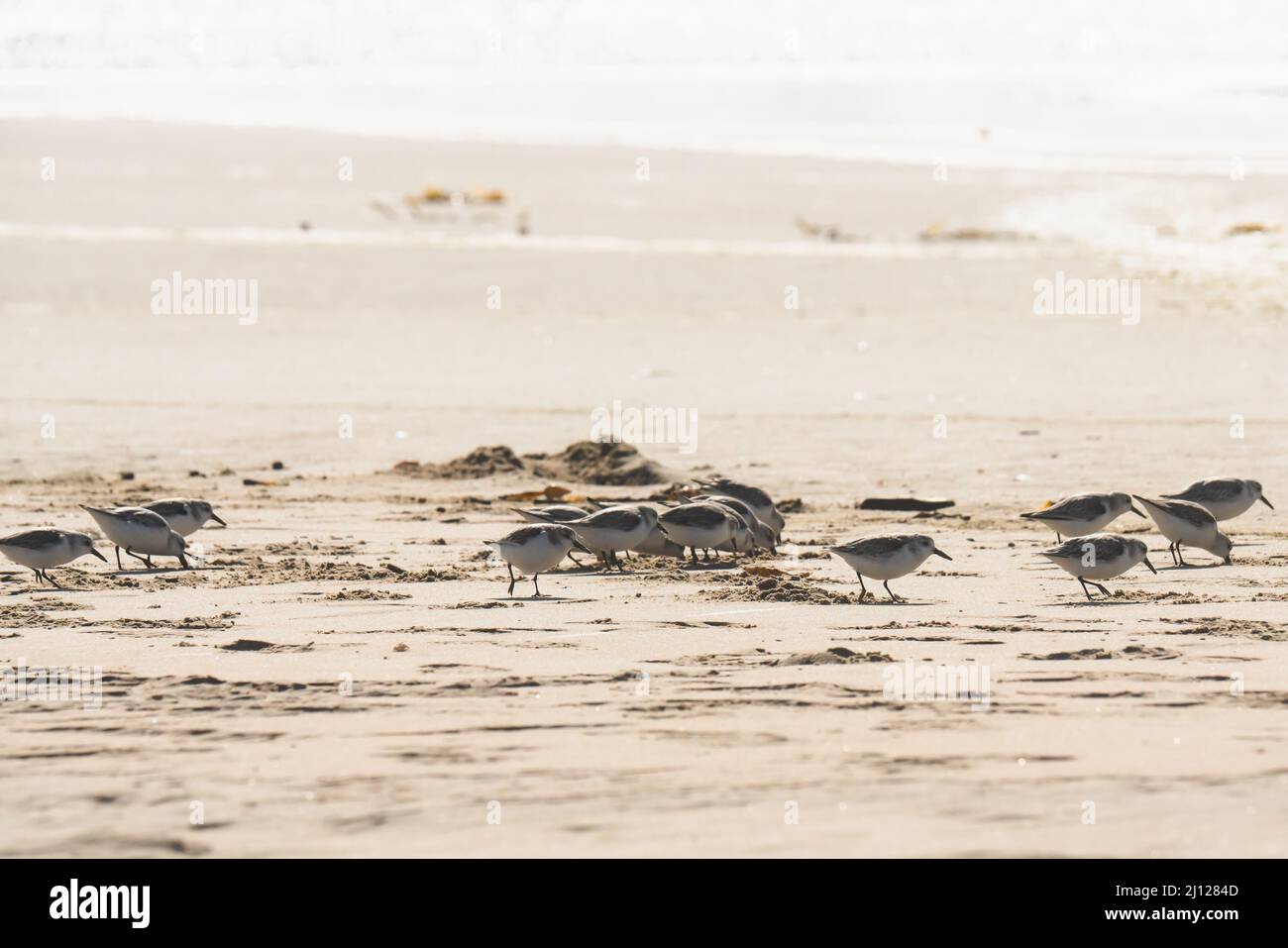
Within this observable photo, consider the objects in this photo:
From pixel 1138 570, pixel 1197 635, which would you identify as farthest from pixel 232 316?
pixel 1197 635

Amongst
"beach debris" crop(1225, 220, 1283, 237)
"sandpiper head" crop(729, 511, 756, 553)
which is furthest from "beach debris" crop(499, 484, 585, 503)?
"beach debris" crop(1225, 220, 1283, 237)

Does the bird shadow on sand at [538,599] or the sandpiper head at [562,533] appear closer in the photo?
the bird shadow on sand at [538,599]

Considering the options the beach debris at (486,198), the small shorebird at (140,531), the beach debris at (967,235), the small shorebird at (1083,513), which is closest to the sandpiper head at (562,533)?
the small shorebird at (140,531)

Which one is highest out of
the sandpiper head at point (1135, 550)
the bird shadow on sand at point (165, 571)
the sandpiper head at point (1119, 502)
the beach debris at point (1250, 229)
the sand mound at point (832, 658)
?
the beach debris at point (1250, 229)

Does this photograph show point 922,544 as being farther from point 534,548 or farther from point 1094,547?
point 534,548

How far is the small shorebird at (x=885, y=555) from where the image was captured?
9.58 m

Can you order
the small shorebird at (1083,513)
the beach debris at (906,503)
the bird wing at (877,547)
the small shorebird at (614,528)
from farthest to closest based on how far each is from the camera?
the beach debris at (906,503), the small shorebird at (1083,513), the small shorebird at (614,528), the bird wing at (877,547)

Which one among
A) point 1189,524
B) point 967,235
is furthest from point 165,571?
point 967,235

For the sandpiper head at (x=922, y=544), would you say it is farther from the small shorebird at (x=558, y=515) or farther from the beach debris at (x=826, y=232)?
the beach debris at (x=826, y=232)

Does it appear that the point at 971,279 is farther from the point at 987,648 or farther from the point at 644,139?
the point at 644,139

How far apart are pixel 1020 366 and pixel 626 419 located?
5.42m

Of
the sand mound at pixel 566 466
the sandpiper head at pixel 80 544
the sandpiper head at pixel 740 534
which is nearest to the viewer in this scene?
the sandpiper head at pixel 80 544

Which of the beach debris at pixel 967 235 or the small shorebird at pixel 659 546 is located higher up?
the beach debris at pixel 967 235
